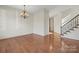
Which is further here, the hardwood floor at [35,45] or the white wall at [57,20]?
the white wall at [57,20]

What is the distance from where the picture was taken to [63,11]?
2.12 m

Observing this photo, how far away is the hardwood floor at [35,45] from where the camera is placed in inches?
80.8

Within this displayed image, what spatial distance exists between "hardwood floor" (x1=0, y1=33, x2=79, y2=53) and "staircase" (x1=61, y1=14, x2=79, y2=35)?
0.64ft

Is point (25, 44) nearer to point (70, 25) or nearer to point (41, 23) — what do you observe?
point (41, 23)

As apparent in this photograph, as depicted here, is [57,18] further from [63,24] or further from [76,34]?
[76,34]

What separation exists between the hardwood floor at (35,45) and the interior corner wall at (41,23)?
0.72 ft

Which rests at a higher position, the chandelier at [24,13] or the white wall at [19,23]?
the chandelier at [24,13]

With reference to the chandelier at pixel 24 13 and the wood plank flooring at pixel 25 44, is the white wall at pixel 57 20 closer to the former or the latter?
the wood plank flooring at pixel 25 44

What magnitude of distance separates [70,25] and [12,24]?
4.52 ft

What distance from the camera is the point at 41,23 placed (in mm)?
2266

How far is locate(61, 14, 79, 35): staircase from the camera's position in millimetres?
2088

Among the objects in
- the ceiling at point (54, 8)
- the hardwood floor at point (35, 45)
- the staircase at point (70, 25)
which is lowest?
the hardwood floor at point (35, 45)

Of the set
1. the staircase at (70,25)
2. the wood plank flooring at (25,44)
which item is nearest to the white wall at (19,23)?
the wood plank flooring at (25,44)
